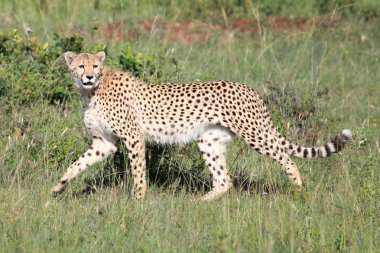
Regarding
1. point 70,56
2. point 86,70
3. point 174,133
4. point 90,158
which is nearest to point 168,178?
point 174,133

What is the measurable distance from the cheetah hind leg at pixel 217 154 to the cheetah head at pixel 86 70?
804 millimetres

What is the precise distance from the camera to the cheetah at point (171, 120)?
574 cm

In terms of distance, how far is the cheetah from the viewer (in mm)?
5742

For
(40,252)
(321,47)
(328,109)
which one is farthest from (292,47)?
(40,252)

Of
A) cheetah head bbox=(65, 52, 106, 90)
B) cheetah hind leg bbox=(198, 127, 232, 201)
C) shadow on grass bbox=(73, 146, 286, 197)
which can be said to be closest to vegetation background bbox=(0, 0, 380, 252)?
shadow on grass bbox=(73, 146, 286, 197)

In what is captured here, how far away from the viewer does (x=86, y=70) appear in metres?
5.68

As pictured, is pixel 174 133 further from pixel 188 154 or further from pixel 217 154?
pixel 188 154

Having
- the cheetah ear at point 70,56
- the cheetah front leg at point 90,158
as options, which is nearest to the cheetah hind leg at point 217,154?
the cheetah front leg at point 90,158

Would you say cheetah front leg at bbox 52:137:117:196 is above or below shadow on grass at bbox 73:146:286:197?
above

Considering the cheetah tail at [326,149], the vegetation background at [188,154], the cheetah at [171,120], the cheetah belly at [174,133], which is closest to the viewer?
the vegetation background at [188,154]

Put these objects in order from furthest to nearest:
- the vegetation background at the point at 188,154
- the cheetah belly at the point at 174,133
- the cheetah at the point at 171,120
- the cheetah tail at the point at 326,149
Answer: the cheetah belly at the point at 174,133
the cheetah at the point at 171,120
the cheetah tail at the point at 326,149
the vegetation background at the point at 188,154

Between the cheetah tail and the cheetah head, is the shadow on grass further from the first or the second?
the cheetah head

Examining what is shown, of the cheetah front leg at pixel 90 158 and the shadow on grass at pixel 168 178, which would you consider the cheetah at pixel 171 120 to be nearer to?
the cheetah front leg at pixel 90 158

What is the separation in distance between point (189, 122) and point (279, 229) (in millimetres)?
1494
